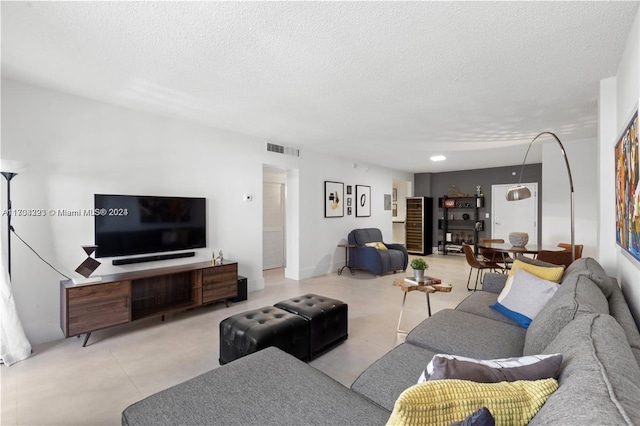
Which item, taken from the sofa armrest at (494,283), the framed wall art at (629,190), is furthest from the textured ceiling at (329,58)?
the sofa armrest at (494,283)

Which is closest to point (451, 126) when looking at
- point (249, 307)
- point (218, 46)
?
point (218, 46)

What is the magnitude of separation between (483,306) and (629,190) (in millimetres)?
1320

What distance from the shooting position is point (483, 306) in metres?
2.64

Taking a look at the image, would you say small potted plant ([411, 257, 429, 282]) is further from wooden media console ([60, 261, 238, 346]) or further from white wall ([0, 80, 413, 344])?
white wall ([0, 80, 413, 344])

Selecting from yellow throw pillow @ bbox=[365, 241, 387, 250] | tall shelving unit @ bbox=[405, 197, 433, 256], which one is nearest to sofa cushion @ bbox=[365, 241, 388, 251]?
yellow throw pillow @ bbox=[365, 241, 387, 250]

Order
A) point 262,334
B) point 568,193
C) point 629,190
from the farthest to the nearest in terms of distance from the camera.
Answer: point 568,193 < point 262,334 < point 629,190

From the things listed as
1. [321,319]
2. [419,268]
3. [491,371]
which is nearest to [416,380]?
[491,371]

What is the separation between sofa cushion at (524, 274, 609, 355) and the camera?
1426 mm

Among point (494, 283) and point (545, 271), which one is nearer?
point (545, 271)

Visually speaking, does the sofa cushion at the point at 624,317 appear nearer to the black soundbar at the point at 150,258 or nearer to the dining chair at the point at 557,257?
the dining chair at the point at 557,257

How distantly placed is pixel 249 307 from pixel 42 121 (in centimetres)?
303

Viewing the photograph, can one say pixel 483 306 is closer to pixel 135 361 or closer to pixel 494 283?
pixel 494 283

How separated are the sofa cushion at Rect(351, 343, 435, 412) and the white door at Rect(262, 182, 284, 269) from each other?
Answer: 524cm

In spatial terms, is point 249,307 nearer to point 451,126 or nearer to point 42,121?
point 42,121
